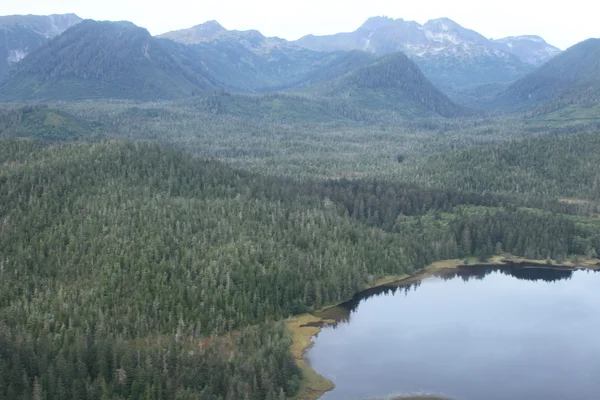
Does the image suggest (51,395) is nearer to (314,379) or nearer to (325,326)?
(314,379)

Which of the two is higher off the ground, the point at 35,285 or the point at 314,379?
the point at 35,285

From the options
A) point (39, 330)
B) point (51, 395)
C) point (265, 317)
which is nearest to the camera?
point (51, 395)

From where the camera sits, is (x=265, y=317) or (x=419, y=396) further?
(x=265, y=317)

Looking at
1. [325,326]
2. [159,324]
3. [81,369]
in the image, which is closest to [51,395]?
[81,369]

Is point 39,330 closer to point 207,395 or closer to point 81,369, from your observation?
point 81,369

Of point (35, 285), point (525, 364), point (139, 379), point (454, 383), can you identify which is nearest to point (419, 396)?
point (454, 383)

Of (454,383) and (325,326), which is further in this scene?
(325,326)

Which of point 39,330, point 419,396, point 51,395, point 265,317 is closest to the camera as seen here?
point 51,395

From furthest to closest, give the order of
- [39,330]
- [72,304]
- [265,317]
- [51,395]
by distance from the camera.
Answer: [265,317] < [72,304] < [39,330] < [51,395]

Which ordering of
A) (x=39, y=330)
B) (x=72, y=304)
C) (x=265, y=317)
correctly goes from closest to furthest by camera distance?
(x=39, y=330), (x=72, y=304), (x=265, y=317)
